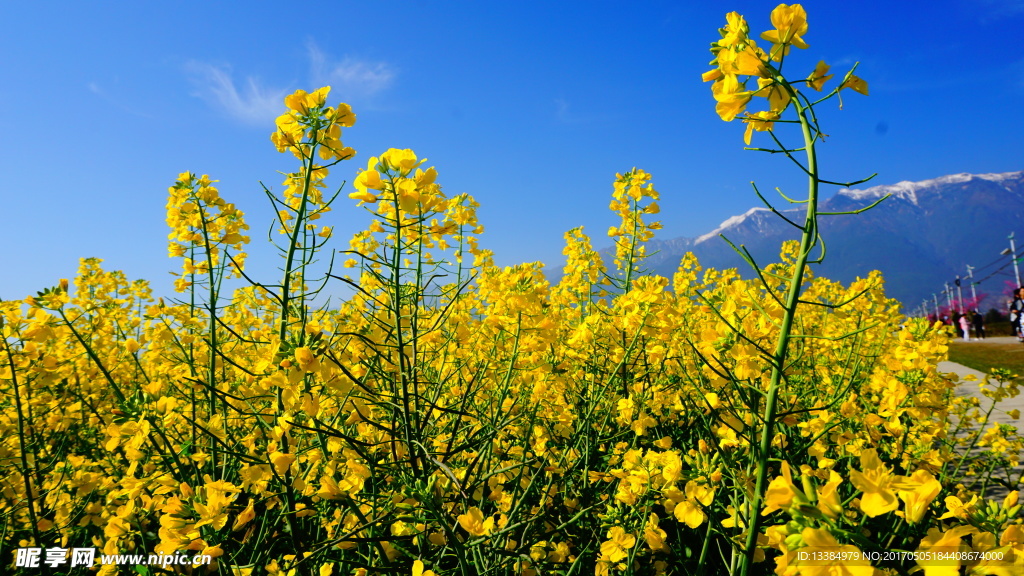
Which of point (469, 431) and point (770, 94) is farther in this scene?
point (469, 431)

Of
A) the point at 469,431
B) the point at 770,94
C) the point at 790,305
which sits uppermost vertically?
the point at 770,94

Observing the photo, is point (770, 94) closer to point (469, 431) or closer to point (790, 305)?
point (790, 305)

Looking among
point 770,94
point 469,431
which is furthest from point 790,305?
point 469,431

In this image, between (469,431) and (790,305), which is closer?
(790,305)

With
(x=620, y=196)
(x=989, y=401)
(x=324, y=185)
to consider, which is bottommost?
(x=989, y=401)

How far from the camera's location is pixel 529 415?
94.2 inches

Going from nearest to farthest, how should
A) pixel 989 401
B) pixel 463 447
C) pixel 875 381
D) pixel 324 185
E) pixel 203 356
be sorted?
1. pixel 463 447
2. pixel 875 381
3. pixel 324 185
4. pixel 203 356
5. pixel 989 401

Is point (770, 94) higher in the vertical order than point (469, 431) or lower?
higher

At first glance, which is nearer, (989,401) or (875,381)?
(875,381)

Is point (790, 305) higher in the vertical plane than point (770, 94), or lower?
lower

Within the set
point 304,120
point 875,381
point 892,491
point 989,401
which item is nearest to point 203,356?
point 304,120

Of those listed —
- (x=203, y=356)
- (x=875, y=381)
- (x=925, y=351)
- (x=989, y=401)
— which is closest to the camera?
(x=925, y=351)

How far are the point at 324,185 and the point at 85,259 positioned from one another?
402 centimetres

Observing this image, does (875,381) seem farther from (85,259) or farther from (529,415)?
(85,259)
